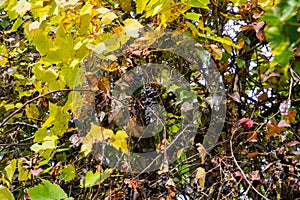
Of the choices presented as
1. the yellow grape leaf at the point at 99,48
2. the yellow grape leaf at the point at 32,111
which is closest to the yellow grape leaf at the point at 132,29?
the yellow grape leaf at the point at 99,48

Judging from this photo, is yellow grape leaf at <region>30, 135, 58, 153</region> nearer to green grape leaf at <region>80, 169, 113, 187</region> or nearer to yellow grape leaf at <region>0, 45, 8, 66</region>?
green grape leaf at <region>80, 169, 113, 187</region>

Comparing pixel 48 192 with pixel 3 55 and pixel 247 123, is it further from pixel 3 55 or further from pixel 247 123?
pixel 3 55

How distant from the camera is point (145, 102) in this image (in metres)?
1.26

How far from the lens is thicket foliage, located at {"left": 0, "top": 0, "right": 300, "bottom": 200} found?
1.11m

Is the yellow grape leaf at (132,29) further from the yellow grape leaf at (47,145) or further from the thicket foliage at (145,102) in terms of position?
the yellow grape leaf at (47,145)

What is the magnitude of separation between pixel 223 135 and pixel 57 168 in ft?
1.79

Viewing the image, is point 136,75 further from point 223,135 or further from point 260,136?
point 260,136

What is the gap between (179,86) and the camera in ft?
4.73

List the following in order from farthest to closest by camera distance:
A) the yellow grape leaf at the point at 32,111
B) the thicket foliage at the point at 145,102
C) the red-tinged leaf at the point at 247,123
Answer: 1. the yellow grape leaf at the point at 32,111
2. the red-tinged leaf at the point at 247,123
3. the thicket foliage at the point at 145,102

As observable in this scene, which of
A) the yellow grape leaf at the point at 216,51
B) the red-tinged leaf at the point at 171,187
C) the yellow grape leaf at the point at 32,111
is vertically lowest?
the yellow grape leaf at the point at 32,111

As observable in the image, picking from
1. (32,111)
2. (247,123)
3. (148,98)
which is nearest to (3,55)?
(32,111)

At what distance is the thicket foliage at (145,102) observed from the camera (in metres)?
1.11

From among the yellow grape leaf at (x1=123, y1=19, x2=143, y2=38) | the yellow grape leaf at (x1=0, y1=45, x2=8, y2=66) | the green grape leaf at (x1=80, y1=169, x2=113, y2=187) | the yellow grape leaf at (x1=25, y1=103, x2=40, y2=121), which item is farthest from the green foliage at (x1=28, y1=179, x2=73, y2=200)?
the yellow grape leaf at (x1=0, y1=45, x2=8, y2=66)

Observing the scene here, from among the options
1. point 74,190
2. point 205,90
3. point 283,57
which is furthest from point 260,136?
point 283,57
